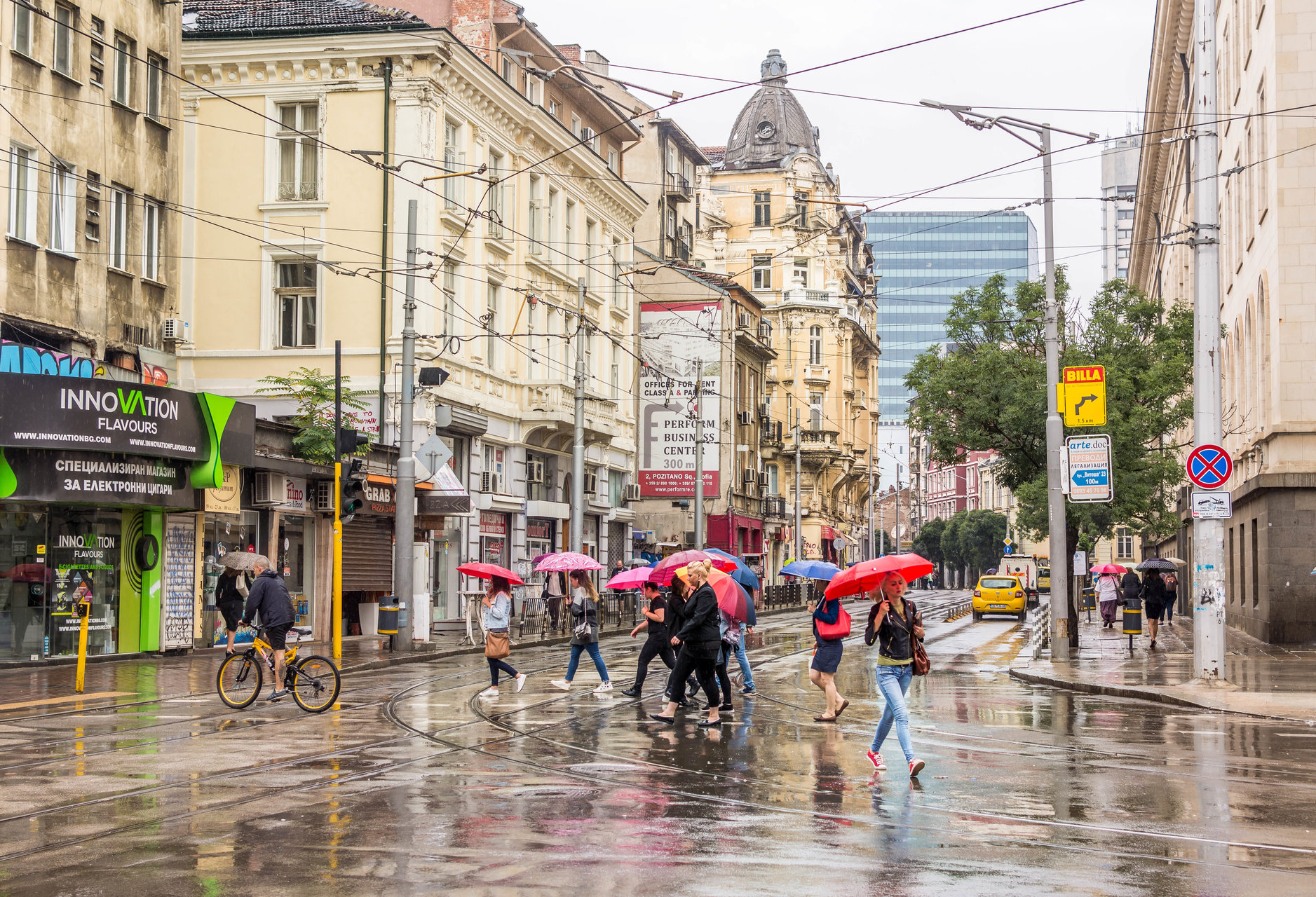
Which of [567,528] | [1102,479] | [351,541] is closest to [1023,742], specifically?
[1102,479]

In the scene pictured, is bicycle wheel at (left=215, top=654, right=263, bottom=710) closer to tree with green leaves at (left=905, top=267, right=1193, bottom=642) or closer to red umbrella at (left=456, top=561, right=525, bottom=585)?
red umbrella at (left=456, top=561, right=525, bottom=585)

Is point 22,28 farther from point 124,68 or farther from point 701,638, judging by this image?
point 701,638

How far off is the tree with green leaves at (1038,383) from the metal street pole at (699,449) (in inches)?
533

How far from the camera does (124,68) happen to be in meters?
28.5

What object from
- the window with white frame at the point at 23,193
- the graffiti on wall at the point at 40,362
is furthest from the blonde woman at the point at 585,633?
the window with white frame at the point at 23,193

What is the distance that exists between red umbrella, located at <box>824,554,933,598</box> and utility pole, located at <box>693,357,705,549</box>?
32.3 meters

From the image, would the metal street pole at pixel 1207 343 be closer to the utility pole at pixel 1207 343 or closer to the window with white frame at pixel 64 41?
the utility pole at pixel 1207 343

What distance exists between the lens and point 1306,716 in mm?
17125

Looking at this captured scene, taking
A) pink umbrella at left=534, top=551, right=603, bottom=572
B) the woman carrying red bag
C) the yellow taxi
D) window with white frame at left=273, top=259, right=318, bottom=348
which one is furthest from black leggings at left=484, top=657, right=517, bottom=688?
the yellow taxi

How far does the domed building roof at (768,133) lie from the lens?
3593 inches

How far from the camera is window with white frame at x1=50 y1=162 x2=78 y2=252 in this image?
26.0 m

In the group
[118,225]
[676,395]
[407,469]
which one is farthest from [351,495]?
[676,395]

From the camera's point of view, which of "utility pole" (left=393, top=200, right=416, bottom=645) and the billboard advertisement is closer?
"utility pole" (left=393, top=200, right=416, bottom=645)

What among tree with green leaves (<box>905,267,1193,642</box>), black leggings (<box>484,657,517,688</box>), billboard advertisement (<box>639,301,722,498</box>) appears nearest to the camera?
black leggings (<box>484,657,517,688</box>)
